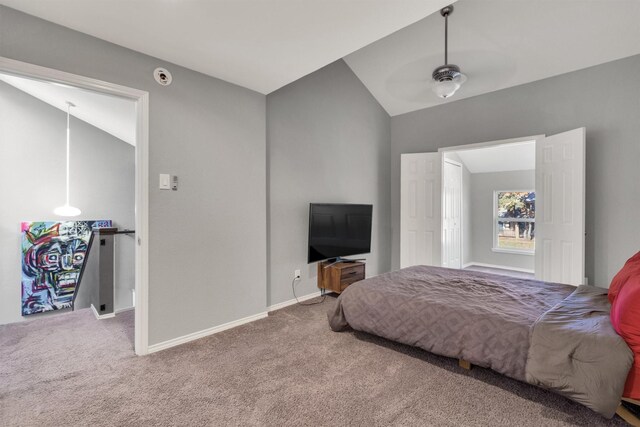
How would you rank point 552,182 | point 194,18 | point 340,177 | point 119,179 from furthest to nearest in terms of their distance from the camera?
point 119,179 → point 340,177 → point 552,182 → point 194,18

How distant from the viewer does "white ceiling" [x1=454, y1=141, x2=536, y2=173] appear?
202 inches

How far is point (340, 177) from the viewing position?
4227 millimetres

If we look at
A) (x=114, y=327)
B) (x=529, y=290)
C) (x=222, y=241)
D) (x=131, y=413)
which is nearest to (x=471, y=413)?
(x=529, y=290)

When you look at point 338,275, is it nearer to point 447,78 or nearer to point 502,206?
point 447,78

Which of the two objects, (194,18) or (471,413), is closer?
(471,413)

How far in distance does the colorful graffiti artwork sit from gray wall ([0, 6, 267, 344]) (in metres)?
2.23

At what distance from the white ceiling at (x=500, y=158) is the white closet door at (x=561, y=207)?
5.08 ft

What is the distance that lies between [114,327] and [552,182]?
4.97m

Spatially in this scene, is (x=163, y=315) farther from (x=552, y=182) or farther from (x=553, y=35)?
(x=553, y=35)

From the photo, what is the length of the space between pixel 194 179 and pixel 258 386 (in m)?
1.73

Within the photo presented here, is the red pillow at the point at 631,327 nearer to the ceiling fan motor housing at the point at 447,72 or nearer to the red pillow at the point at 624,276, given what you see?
the red pillow at the point at 624,276

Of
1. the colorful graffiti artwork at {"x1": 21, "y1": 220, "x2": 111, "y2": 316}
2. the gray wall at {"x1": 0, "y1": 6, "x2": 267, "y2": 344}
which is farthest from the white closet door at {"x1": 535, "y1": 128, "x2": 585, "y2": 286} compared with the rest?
the colorful graffiti artwork at {"x1": 21, "y1": 220, "x2": 111, "y2": 316}

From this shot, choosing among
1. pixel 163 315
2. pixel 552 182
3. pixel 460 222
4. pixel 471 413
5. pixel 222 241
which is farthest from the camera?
pixel 460 222

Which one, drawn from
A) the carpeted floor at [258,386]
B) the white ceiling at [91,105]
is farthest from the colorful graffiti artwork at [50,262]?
the carpeted floor at [258,386]
